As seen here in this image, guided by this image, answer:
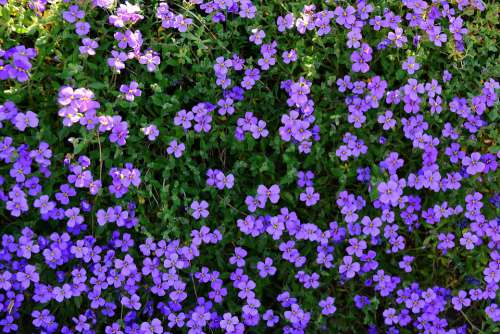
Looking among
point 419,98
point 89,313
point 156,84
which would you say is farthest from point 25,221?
point 419,98

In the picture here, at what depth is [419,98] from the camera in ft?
9.70

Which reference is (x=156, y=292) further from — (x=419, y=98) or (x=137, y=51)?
(x=419, y=98)

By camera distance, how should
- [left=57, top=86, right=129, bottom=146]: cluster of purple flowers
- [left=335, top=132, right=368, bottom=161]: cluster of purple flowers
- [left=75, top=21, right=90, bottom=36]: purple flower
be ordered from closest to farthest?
[left=57, top=86, right=129, bottom=146]: cluster of purple flowers → [left=75, top=21, right=90, bottom=36]: purple flower → [left=335, top=132, right=368, bottom=161]: cluster of purple flowers

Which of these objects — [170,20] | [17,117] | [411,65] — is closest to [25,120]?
[17,117]

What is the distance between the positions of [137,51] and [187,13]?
0.35m

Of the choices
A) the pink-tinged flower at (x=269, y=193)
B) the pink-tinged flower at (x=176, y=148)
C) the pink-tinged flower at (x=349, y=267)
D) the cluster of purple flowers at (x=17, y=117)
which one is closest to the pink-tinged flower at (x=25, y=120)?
the cluster of purple flowers at (x=17, y=117)

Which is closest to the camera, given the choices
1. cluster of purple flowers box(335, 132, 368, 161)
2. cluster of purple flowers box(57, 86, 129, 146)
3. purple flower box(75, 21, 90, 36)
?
cluster of purple flowers box(57, 86, 129, 146)

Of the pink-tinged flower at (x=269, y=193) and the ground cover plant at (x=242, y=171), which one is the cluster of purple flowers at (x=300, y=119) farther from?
the pink-tinged flower at (x=269, y=193)

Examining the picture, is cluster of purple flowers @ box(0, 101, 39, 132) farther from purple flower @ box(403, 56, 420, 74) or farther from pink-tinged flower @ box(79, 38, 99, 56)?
purple flower @ box(403, 56, 420, 74)

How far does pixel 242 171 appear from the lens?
2.90 m

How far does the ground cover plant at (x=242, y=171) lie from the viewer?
2.78 m

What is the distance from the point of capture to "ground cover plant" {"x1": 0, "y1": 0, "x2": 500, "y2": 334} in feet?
9.12

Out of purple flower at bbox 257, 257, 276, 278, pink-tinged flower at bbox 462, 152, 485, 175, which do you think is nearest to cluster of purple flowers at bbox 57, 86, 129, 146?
purple flower at bbox 257, 257, 276, 278

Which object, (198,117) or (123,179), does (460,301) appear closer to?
(198,117)
